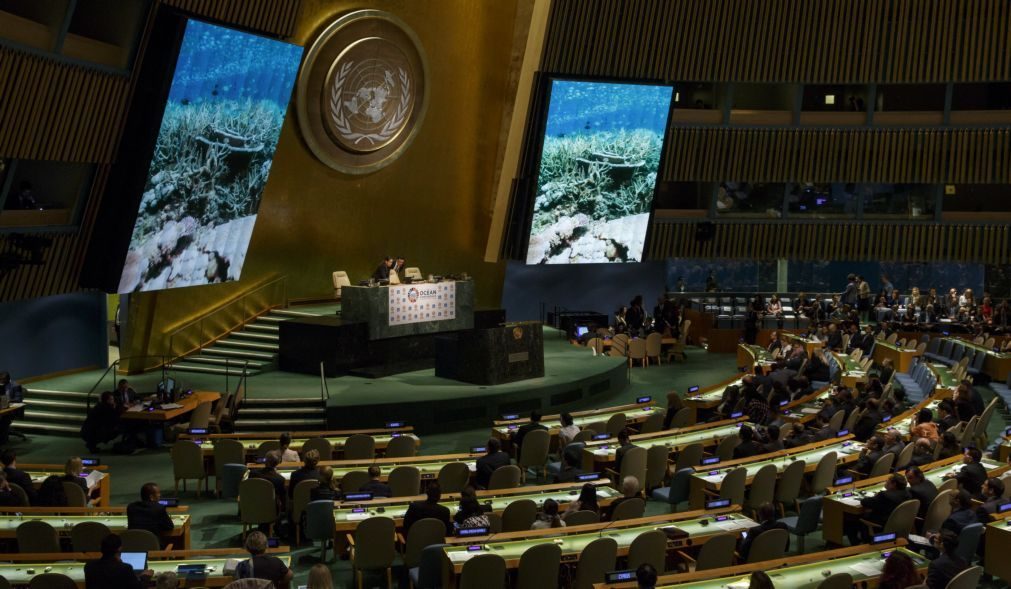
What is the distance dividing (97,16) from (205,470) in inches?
313

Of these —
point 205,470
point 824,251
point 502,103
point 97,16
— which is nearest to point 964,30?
point 824,251

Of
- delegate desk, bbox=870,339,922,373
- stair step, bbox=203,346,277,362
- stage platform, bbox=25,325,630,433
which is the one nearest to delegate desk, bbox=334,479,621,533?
stage platform, bbox=25,325,630,433

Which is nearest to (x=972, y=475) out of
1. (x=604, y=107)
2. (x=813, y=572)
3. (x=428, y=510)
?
(x=813, y=572)

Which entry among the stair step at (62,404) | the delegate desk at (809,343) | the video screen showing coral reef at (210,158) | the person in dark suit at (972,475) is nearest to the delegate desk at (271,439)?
the stair step at (62,404)

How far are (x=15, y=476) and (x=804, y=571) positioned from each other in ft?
23.6

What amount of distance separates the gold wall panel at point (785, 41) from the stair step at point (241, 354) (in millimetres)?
9860

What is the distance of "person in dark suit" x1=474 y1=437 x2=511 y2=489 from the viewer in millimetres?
11109

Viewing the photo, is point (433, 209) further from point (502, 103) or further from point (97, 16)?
point (97, 16)

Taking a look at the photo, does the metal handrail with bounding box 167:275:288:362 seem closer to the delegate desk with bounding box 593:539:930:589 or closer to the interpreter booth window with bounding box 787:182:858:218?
the interpreter booth window with bounding box 787:182:858:218

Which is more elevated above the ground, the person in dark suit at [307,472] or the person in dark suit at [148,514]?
the person in dark suit at [307,472]

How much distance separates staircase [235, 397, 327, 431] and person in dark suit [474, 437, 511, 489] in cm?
518

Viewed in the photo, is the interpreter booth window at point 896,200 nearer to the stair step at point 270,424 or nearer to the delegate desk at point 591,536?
the stair step at point 270,424

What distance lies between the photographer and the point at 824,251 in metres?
26.8

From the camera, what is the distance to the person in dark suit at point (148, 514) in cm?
859
